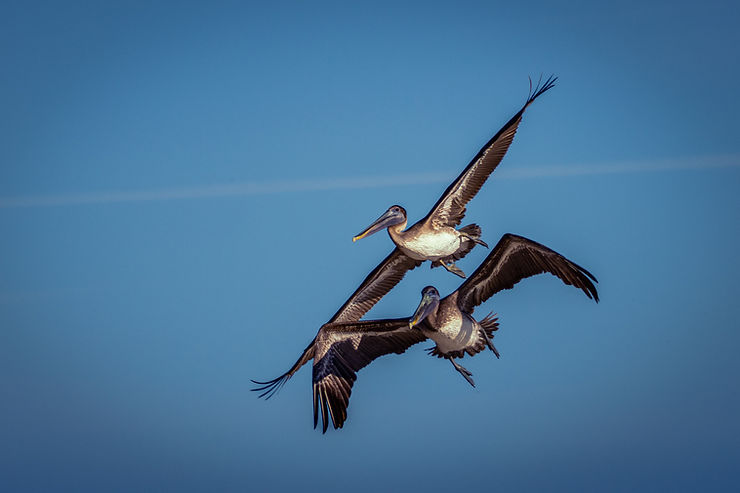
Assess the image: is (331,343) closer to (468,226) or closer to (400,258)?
(400,258)

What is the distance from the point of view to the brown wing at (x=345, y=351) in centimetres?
2247

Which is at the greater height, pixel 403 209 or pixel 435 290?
pixel 403 209

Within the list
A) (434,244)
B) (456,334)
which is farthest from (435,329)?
(434,244)

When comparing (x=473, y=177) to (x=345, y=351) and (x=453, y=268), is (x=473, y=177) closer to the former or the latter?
(x=453, y=268)

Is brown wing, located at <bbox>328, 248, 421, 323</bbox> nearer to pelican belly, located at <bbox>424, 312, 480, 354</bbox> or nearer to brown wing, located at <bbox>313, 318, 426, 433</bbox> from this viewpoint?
brown wing, located at <bbox>313, 318, 426, 433</bbox>

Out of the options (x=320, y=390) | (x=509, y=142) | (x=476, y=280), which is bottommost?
(x=320, y=390)

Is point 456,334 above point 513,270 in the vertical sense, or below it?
below

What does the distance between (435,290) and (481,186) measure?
208 centimetres

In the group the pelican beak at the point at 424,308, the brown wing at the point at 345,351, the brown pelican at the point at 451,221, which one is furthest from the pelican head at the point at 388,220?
the brown wing at the point at 345,351

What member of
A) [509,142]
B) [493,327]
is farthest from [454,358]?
[509,142]

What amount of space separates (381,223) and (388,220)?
0.57ft

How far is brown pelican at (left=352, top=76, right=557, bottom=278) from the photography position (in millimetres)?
20766

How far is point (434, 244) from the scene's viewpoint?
21188 millimetres

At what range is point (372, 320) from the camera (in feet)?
73.6
